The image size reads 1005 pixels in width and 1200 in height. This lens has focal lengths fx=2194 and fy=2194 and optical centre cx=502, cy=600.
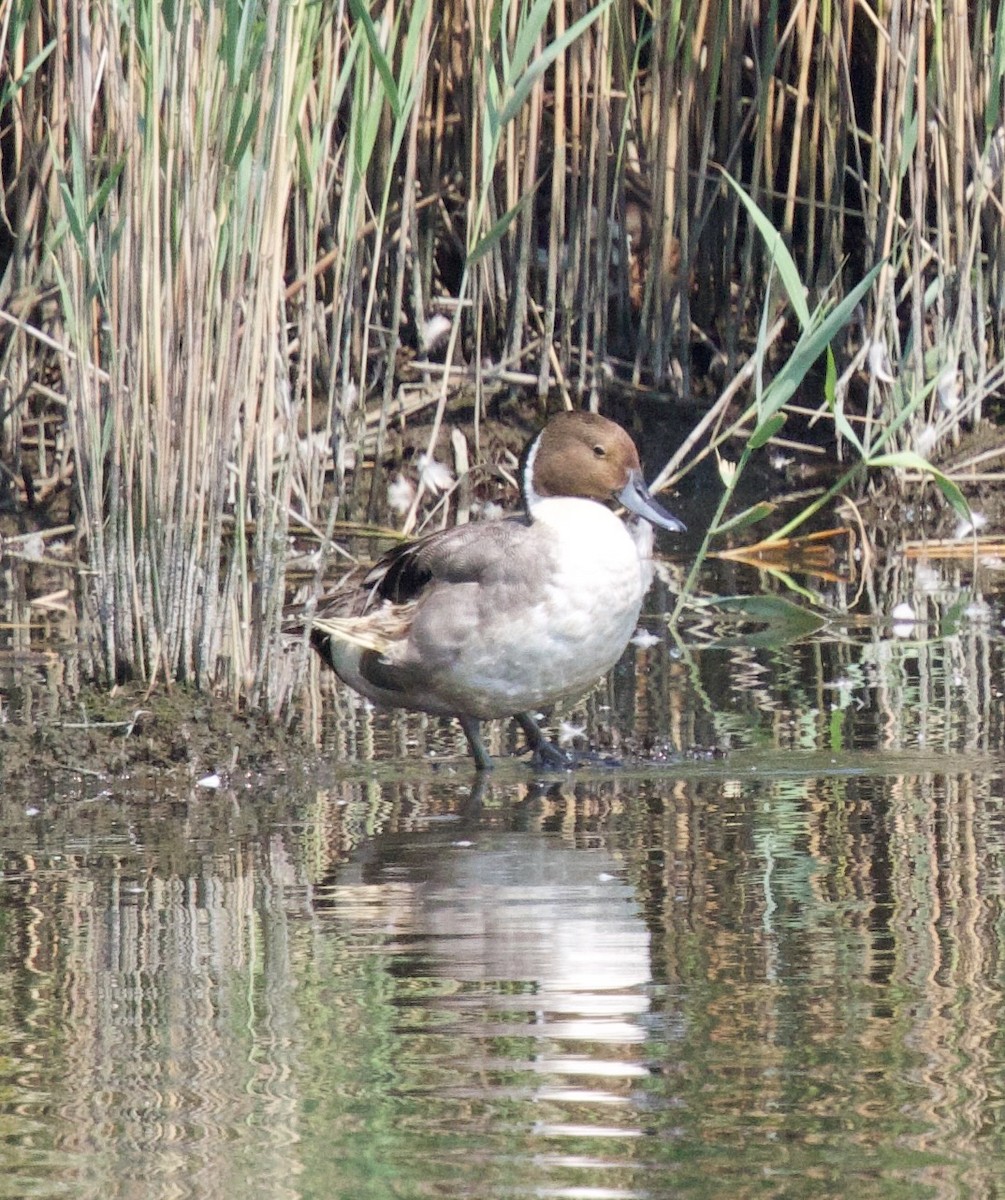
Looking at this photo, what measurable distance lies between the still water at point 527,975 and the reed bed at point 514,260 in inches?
26.3

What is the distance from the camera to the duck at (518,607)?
4430 millimetres

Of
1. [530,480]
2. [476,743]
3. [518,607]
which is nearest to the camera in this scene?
[518,607]

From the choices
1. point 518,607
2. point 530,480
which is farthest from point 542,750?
point 530,480

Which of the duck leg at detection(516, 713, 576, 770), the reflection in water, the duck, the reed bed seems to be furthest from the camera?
the duck leg at detection(516, 713, 576, 770)

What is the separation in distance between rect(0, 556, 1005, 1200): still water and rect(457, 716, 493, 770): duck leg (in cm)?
7

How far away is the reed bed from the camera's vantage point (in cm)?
421

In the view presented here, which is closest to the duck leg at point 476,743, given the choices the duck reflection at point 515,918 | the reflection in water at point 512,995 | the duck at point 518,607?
the duck at point 518,607

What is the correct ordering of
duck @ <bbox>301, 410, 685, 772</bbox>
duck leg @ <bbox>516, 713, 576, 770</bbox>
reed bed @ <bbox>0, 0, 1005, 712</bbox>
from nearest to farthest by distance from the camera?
reed bed @ <bbox>0, 0, 1005, 712</bbox>
duck @ <bbox>301, 410, 685, 772</bbox>
duck leg @ <bbox>516, 713, 576, 770</bbox>

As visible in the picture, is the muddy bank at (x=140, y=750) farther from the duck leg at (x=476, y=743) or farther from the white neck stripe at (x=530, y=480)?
the white neck stripe at (x=530, y=480)

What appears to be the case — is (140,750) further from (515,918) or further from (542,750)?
(515,918)

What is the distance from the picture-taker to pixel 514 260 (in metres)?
7.64

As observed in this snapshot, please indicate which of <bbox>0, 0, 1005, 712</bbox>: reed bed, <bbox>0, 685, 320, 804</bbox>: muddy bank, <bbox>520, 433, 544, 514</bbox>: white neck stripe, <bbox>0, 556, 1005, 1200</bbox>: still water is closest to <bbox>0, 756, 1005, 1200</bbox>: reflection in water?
<bbox>0, 556, 1005, 1200</bbox>: still water

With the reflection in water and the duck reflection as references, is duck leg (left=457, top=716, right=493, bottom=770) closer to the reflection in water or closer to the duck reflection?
the reflection in water

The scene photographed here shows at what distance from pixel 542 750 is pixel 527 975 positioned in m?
1.75
